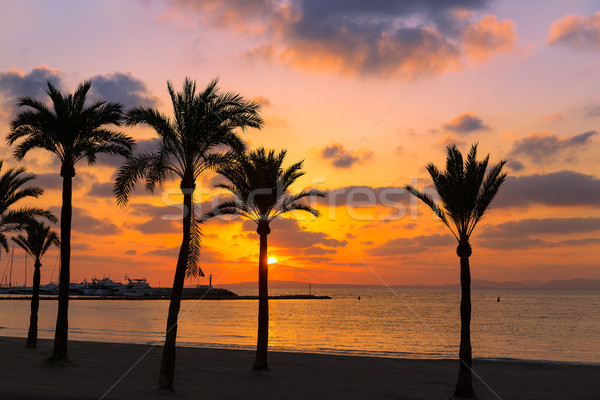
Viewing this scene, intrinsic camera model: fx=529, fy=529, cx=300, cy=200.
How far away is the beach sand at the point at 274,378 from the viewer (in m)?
20.0

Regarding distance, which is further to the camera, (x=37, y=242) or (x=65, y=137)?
(x=37, y=242)

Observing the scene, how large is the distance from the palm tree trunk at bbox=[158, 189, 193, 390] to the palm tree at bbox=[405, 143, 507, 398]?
965 centimetres

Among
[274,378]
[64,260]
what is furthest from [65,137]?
[274,378]

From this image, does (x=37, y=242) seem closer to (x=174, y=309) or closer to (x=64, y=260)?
(x=64, y=260)

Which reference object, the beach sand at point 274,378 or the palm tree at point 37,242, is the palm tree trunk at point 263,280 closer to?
the beach sand at point 274,378

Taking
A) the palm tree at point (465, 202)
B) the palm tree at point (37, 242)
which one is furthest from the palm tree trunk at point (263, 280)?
the palm tree at point (37, 242)

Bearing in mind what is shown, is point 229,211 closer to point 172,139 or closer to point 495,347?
point 172,139

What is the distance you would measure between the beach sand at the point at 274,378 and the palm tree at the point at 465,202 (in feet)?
10.3

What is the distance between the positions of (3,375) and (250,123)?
14.6m

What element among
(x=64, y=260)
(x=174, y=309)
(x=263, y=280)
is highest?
(x=64, y=260)

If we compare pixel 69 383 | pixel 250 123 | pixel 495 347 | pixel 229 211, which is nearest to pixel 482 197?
pixel 250 123

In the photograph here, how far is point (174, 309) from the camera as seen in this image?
19.9 metres

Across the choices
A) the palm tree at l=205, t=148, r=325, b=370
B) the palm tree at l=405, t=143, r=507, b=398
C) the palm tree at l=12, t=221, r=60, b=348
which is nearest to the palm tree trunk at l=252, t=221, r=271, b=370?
the palm tree at l=205, t=148, r=325, b=370

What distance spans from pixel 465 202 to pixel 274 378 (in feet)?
39.6
